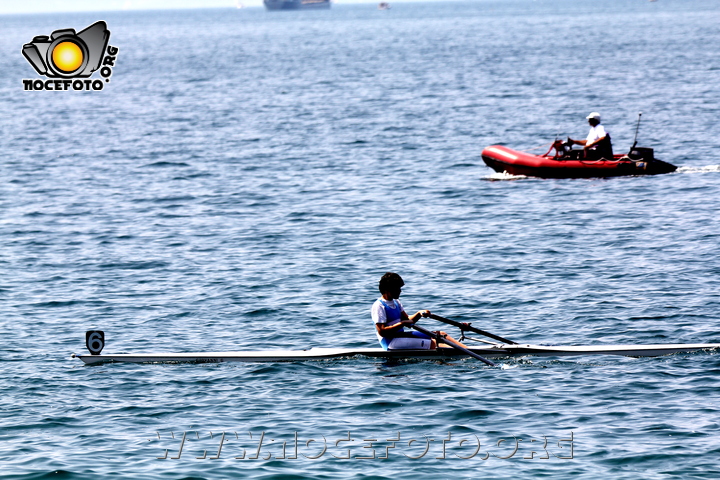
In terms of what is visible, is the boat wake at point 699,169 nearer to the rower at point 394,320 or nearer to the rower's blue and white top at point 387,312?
the rower at point 394,320

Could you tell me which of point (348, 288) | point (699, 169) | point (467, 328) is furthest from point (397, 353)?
point (699, 169)

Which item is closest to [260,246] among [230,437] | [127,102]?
[230,437]

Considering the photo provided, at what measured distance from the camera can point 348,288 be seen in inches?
868

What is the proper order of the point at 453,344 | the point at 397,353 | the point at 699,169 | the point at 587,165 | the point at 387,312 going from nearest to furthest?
the point at 453,344
the point at 387,312
the point at 397,353
the point at 587,165
the point at 699,169

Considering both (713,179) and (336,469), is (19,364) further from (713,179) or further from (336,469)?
(713,179)

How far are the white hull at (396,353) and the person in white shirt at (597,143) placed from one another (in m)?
15.3

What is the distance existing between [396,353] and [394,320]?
56 centimetres

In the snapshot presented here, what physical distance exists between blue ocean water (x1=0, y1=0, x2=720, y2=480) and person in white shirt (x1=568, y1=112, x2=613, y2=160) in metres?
1.07

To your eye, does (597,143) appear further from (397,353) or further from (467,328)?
(397,353)

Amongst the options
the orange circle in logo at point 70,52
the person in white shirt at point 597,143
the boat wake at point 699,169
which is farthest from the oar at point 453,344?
the orange circle in logo at point 70,52

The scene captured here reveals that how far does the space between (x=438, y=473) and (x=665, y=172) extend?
23.3 metres

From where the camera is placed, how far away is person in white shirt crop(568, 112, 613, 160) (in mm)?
31141

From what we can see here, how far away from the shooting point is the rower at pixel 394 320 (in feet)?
53.2

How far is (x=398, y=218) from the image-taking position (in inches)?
1153
